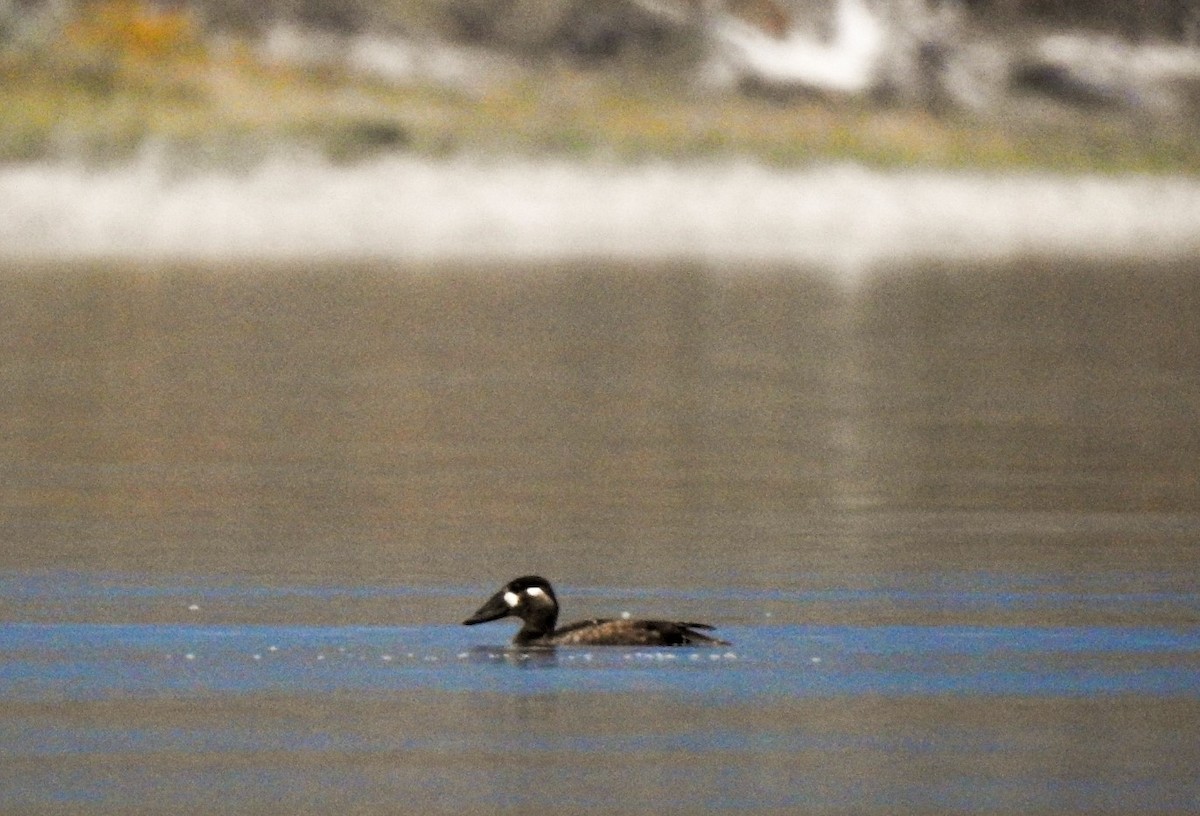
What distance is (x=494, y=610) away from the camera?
1005cm

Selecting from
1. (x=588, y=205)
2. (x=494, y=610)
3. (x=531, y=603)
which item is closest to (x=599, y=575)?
(x=494, y=610)

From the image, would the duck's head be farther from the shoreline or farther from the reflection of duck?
the shoreline

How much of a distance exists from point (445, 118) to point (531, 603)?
52785 millimetres

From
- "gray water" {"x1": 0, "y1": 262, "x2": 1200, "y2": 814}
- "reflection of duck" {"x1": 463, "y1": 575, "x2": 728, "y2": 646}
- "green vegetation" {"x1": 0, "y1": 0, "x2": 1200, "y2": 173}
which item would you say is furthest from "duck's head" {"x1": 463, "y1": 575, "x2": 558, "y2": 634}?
"green vegetation" {"x1": 0, "y1": 0, "x2": 1200, "y2": 173}

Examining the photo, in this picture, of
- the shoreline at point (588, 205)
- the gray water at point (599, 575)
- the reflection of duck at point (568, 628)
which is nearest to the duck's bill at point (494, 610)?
the reflection of duck at point (568, 628)

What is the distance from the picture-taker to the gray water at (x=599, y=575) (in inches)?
327

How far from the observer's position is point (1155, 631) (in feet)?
34.0

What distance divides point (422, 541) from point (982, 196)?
49925 millimetres

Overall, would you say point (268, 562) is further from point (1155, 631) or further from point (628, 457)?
point (628, 457)

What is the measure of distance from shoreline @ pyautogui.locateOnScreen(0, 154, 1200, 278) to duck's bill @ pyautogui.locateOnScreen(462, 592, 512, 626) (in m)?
43.2

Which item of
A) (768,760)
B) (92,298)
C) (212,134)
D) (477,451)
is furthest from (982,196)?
(768,760)

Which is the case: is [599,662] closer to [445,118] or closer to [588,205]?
[588,205]

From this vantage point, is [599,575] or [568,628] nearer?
[568,628]

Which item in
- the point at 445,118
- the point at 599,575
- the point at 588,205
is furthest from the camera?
the point at 445,118
